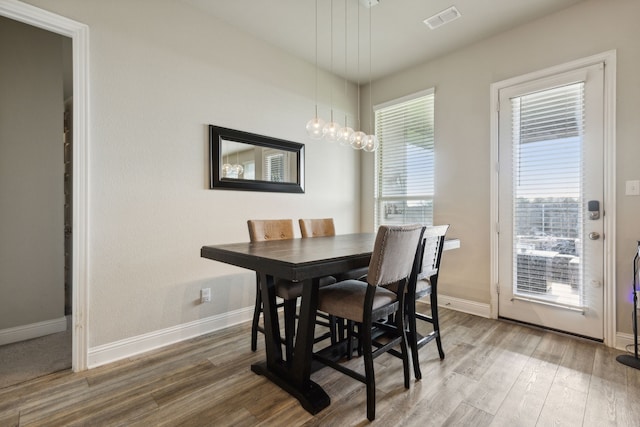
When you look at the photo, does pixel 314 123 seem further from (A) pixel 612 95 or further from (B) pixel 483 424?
(A) pixel 612 95

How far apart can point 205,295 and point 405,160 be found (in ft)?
8.95

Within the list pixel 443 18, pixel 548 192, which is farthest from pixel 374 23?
pixel 548 192

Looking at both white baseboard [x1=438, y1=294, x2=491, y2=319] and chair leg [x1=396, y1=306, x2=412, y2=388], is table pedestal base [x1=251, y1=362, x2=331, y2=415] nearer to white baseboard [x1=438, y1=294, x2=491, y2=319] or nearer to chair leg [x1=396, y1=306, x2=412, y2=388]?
chair leg [x1=396, y1=306, x2=412, y2=388]

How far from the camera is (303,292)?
1748mm

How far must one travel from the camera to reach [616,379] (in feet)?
6.34

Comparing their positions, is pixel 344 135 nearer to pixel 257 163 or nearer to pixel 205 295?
pixel 257 163

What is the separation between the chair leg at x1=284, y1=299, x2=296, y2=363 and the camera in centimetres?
193

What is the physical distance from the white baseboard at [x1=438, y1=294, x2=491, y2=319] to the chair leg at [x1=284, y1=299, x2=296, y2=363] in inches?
82.1

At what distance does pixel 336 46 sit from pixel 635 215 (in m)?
3.01

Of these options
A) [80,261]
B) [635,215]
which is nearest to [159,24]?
[80,261]

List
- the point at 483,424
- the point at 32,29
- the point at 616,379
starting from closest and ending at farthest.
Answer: the point at 483,424, the point at 616,379, the point at 32,29

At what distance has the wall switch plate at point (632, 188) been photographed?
90.8 inches

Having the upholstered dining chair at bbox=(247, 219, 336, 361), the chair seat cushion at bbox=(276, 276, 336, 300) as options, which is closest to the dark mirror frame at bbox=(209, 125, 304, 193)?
the upholstered dining chair at bbox=(247, 219, 336, 361)

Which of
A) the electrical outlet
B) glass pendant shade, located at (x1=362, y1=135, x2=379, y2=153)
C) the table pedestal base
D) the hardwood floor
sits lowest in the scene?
the hardwood floor
